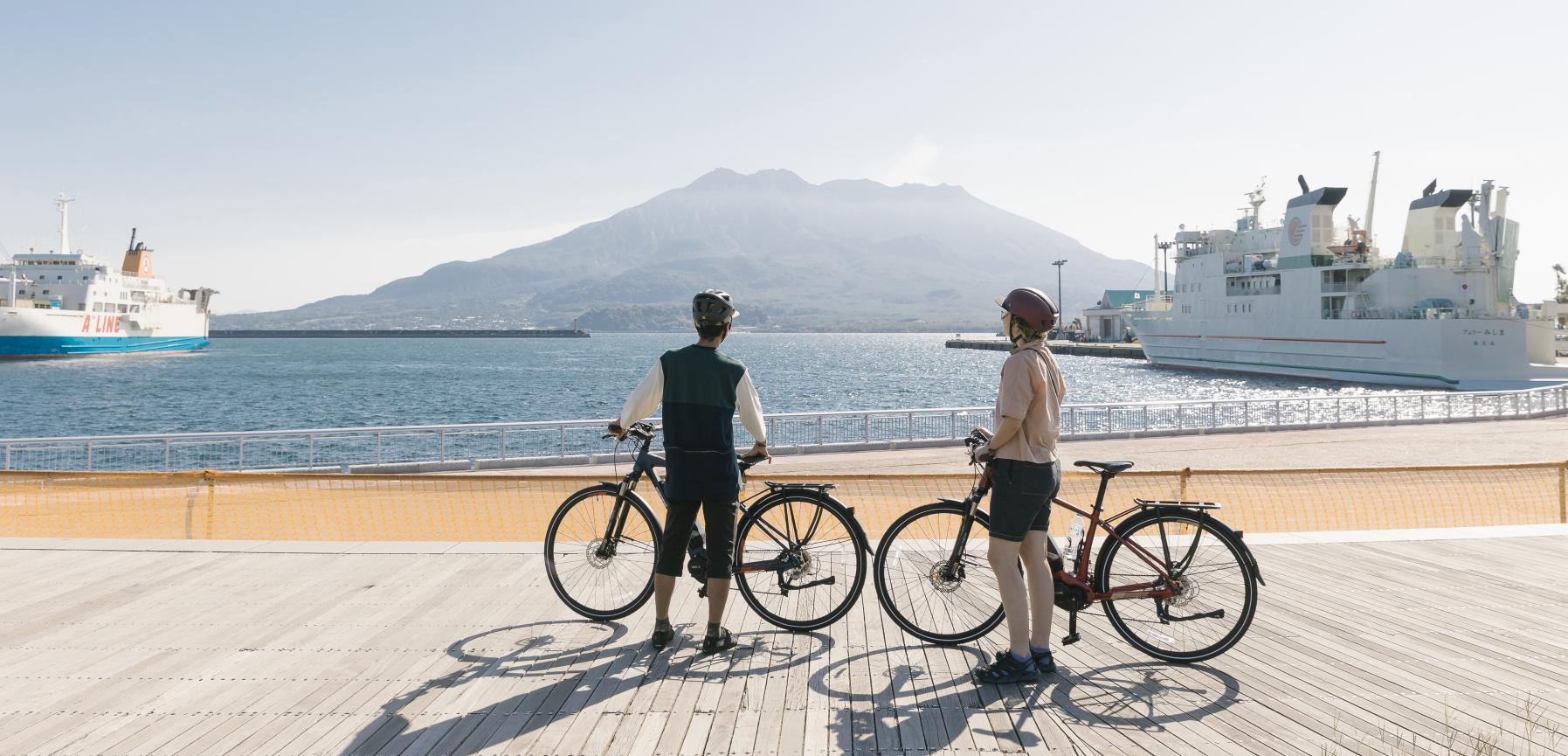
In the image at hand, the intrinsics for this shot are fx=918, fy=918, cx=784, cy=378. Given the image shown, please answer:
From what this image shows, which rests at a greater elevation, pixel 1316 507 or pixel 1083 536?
pixel 1083 536

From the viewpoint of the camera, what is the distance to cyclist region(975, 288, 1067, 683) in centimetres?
429

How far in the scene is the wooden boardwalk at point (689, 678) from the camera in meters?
3.71

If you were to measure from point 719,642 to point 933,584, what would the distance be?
1.20 m

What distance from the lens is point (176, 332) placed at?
123 metres

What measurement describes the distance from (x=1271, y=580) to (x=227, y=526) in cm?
1121

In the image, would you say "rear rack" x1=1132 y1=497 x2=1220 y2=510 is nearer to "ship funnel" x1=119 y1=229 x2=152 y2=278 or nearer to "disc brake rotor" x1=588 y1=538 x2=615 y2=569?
"disc brake rotor" x1=588 y1=538 x2=615 y2=569

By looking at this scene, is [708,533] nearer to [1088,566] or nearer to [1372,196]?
[1088,566]

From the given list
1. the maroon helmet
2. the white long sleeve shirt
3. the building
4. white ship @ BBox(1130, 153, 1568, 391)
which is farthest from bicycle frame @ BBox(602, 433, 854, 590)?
the building

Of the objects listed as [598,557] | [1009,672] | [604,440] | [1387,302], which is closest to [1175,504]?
[1009,672]

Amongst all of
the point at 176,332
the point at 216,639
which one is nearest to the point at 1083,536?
the point at 216,639

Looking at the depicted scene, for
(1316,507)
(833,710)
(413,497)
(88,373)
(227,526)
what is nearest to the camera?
(833,710)

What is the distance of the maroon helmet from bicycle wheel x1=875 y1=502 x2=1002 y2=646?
1.11 m

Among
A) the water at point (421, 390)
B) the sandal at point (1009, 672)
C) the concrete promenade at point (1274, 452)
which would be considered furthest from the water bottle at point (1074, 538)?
the water at point (421, 390)

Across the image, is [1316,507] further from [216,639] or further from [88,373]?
[88,373]
